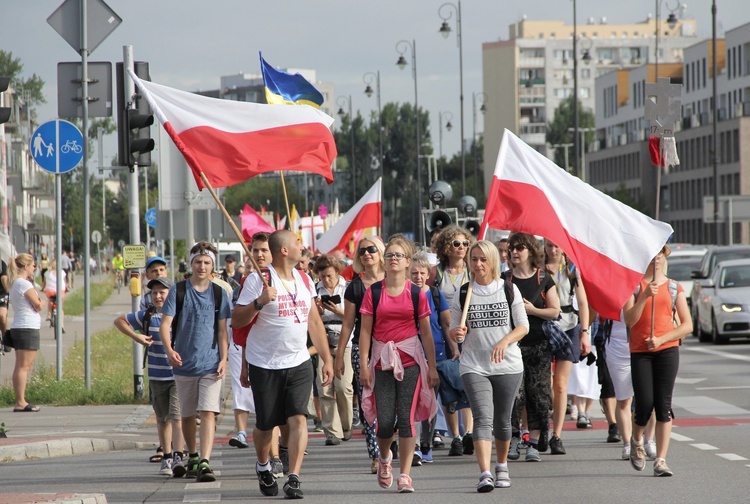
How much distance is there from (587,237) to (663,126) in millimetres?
1415

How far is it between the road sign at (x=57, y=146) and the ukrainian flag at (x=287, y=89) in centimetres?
251

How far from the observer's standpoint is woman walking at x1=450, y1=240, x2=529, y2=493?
33.5ft

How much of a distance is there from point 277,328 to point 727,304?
19.6m

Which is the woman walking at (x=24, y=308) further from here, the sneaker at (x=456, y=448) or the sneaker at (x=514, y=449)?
the sneaker at (x=514, y=449)

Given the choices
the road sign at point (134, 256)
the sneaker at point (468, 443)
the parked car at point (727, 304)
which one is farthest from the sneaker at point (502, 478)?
the parked car at point (727, 304)

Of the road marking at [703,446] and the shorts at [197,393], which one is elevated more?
the shorts at [197,393]

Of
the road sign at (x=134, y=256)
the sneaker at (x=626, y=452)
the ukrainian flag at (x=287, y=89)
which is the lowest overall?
the sneaker at (x=626, y=452)

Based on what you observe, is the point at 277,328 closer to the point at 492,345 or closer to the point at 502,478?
the point at 492,345

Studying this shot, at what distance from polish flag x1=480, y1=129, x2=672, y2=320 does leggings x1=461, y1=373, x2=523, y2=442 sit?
917 mm

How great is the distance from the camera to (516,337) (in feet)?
33.7

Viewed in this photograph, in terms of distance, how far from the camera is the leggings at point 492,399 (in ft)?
33.2

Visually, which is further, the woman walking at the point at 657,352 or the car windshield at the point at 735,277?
the car windshield at the point at 735,277

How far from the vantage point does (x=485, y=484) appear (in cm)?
989

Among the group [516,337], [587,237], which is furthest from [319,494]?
[587,237]
